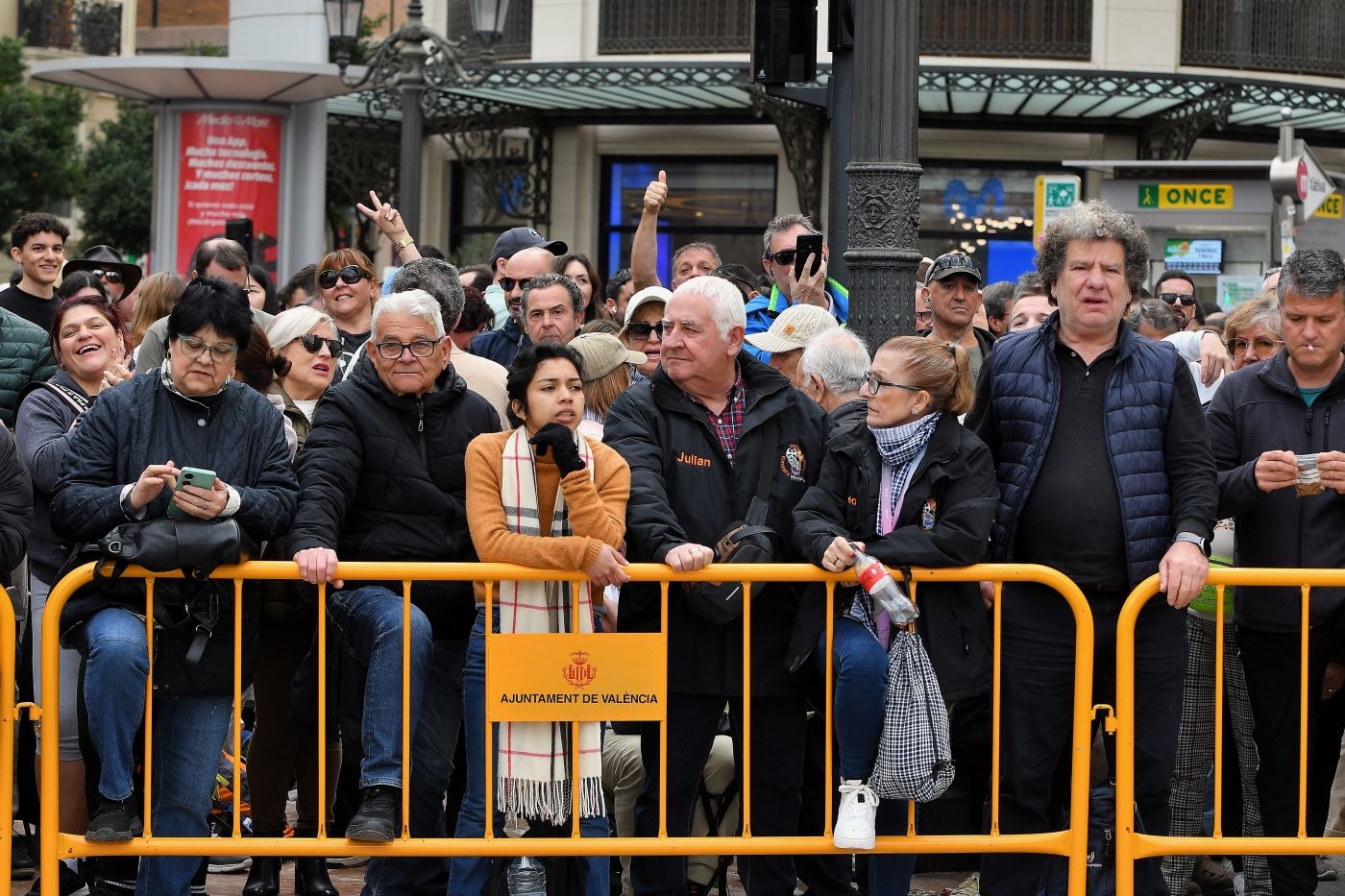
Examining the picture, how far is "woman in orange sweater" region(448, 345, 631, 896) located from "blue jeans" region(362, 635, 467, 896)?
15 cm

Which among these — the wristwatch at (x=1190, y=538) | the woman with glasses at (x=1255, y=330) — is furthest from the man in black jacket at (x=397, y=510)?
the woman with glasses at (x=1255, y=330)

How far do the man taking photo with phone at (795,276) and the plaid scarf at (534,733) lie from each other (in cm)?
233

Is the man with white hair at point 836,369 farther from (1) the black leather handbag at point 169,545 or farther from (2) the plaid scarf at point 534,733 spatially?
(1) the black leather handbag at point 169,545

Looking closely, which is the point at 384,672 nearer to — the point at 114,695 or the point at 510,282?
the point at 114,695

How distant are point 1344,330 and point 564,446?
8.74ft

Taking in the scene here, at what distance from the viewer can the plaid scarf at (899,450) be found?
5762 mm

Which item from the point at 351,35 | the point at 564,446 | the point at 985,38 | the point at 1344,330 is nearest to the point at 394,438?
the point at 564,446

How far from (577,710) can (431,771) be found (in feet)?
2.04

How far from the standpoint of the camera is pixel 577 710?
5684mm

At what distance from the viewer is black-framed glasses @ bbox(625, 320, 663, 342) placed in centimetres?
811

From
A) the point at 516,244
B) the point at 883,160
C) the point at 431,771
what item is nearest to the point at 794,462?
the point at 883,160

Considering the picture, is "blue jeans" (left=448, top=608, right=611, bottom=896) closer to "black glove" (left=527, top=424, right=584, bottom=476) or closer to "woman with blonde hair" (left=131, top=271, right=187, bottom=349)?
"black glove" (left=527, top=424, right=584, bottom=476)

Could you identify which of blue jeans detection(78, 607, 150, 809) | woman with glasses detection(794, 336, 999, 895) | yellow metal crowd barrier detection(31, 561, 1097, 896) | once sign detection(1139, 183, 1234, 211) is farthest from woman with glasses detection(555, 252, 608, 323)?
once sign detection(1139, 183, 1234, 211)

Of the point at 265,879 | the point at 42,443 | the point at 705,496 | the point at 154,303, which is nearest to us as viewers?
the point at 705,496
